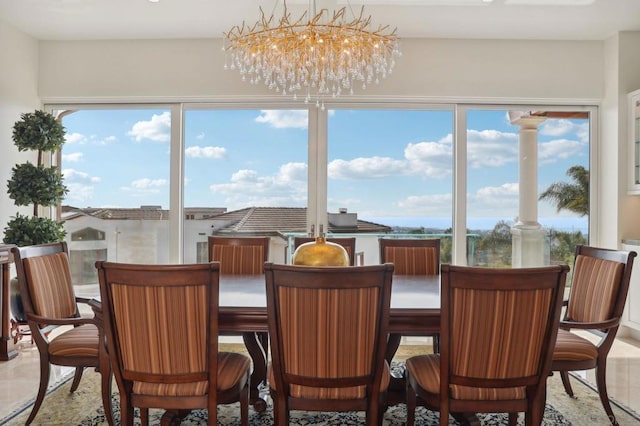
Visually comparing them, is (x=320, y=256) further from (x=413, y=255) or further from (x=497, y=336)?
(x=413, y=255)

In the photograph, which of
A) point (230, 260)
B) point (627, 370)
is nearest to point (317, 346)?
point (230, 260)

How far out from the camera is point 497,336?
1616 millimetres

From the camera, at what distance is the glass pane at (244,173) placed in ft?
14.0

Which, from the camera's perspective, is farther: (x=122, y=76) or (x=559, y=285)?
(x=122, y=76)

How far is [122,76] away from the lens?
13.6 feet

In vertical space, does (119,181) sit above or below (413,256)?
above

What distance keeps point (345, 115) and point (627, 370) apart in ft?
9.95

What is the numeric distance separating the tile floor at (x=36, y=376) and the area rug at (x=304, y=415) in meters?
0.16

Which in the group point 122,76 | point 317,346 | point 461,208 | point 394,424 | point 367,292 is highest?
point 122,76

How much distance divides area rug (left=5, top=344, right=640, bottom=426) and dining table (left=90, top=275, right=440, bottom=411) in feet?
0.58

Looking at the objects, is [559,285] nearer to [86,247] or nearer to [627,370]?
[627,370]

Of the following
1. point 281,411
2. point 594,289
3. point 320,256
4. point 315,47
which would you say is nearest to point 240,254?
point 320,256

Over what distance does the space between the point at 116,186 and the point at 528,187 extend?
13.0 ft

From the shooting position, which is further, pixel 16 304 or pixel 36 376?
pixel 16 304
